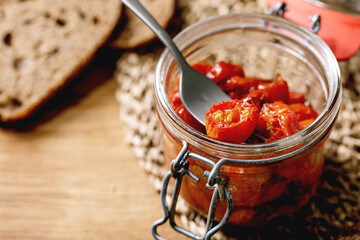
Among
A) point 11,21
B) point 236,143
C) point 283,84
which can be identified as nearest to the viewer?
point 236,143

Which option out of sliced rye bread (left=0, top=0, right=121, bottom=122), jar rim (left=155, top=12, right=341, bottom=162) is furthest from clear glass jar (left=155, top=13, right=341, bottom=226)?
sliced rye bread (left=0, top=0, right=121, bottom=122)

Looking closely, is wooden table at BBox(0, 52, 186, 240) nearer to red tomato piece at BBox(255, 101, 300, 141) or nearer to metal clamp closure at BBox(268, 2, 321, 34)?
red tomato piece at BBox(255, 101, 300, 141)

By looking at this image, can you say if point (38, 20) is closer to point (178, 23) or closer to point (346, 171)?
point (178, 23)

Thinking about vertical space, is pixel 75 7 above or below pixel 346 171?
above

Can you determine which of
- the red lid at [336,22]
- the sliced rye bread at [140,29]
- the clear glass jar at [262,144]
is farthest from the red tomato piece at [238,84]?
the sliced rye bread at [140,29]

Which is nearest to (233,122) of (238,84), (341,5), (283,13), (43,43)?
(238,84)

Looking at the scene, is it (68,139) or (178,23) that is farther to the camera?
(178,23)

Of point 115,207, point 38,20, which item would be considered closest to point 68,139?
point 115,207

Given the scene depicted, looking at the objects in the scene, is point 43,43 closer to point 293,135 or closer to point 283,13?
point 283,13
